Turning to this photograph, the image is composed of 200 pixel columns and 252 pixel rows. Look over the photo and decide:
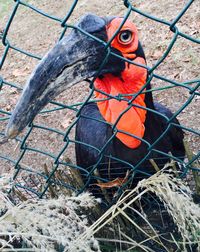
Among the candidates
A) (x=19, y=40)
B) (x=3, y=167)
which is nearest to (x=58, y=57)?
(x=3, y=167)

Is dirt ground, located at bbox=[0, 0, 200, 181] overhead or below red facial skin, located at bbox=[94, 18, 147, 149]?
overhead

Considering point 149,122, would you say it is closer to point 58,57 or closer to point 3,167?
point 58,57

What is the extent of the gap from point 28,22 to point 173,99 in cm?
253

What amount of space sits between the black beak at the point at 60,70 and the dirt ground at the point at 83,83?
5.02ft

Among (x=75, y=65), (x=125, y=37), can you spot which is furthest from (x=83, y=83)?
(x=75, y=65)

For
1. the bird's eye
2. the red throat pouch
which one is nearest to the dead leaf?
the red throat pouch

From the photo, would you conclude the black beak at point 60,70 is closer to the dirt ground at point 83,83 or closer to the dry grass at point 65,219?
the dry grass at point 65,219

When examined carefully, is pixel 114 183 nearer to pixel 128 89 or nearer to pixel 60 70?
pixel 128 89

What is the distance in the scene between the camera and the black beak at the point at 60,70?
70.7 inches

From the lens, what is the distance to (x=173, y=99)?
3.85 meters

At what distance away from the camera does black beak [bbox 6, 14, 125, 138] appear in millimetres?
1797

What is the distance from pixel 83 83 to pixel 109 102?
73.3 inches

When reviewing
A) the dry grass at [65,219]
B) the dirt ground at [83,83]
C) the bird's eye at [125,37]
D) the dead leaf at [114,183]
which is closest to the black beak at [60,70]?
the bird's eye at [125,37]

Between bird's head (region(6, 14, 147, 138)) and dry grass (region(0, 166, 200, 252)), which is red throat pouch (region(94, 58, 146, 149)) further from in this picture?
dry grass (region(0, 166, 200, 252))
